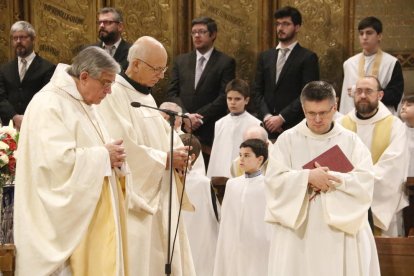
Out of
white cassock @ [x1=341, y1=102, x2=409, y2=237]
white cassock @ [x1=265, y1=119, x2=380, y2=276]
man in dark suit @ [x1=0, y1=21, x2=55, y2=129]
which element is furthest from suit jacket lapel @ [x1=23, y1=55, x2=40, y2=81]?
white cassock @ [x1=265, y1=119, x2=380, y2=276]

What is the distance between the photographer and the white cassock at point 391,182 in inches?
311

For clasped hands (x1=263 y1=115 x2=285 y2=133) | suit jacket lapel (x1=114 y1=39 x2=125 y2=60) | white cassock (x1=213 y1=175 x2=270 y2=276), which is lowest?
white cassock (x1=213 y1=175 x2=270 y2=276)

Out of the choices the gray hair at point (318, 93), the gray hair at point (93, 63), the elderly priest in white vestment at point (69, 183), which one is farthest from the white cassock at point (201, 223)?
the gray hair at point (93, 63)

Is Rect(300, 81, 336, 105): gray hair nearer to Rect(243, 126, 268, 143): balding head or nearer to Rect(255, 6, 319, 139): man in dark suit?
Rect(243, 126, 268, 143): balding head

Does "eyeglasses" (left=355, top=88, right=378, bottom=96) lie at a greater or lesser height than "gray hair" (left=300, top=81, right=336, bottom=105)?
greater

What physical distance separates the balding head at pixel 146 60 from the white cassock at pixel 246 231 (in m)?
1.79

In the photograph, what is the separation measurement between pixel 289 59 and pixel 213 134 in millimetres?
1158

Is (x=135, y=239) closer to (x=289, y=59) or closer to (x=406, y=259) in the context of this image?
(x=406, y=259)

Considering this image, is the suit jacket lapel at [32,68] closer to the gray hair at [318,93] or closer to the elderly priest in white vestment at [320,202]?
the elderly priest in white vestment at [320,202]

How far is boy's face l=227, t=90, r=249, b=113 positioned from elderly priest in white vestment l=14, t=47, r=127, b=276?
383cm

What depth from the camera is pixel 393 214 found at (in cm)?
798

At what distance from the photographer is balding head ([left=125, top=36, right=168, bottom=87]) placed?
6.07m

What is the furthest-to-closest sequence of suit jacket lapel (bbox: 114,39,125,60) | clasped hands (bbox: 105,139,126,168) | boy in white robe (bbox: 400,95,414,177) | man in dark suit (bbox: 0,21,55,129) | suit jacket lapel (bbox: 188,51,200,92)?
1. suit jacket lapel (bbox: 188,51,200,92)
2. man in dark suit (bbox: 0,21,55,129)
3. suit jacket lapel (bbox: 114,39,125,60)
4. boy in white robe (bbox: 400,95,414,177)
5. clasped hands (bbox: 105,139,126,168)

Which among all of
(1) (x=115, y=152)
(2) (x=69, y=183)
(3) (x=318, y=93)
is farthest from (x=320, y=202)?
(2) (x=69, y=183)
